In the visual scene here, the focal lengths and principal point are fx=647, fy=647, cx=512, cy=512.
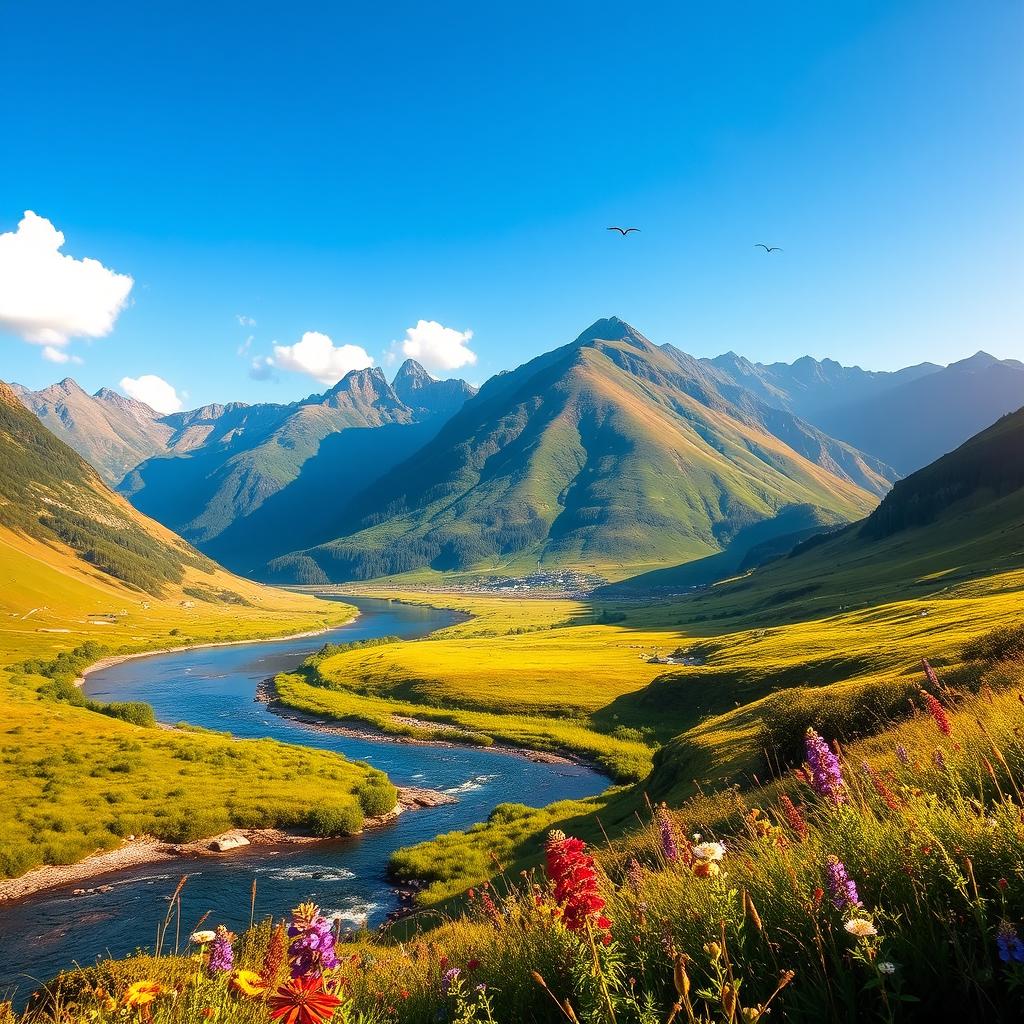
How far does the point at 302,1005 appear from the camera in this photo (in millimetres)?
3744

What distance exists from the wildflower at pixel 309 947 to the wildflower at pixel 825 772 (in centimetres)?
453

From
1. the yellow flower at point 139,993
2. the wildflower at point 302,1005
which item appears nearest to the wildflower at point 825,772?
the wildflower at point 302,1005

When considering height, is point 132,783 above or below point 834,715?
below

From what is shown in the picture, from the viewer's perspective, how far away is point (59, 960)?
3188 centimetres

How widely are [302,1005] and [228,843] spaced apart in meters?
54.0

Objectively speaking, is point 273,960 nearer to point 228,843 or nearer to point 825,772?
point 825,772

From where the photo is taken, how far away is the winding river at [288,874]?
3425cm

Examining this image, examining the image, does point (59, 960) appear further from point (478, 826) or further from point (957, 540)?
point (957, 540)

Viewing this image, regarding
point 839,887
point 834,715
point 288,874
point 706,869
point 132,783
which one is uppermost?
point 706,869

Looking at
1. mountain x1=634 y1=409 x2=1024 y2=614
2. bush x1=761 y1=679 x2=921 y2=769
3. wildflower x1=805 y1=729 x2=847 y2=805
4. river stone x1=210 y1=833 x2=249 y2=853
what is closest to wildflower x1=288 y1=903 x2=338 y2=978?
wildflower x1=805 y1=729 x2=847 y2=805

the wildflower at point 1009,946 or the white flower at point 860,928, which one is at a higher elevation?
the white flower at point 860,928

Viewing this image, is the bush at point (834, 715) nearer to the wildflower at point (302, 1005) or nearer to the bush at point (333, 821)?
the wildflower at point (302, 1005)

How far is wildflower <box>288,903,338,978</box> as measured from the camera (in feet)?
14.4

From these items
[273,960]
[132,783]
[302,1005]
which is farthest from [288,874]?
[302,1005]
